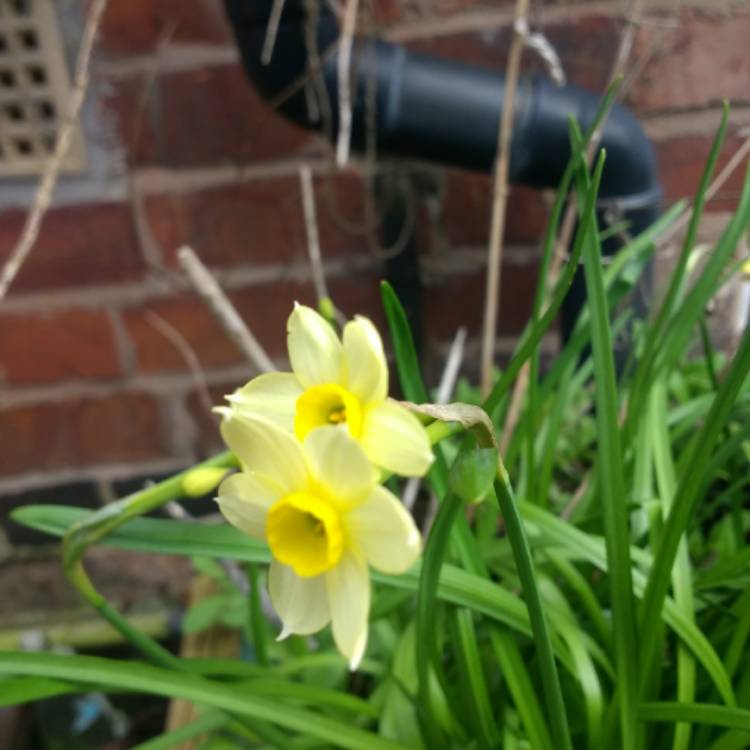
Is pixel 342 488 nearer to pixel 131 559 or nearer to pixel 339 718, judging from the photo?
pixel 339 718

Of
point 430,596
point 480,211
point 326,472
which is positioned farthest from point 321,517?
point 480,211

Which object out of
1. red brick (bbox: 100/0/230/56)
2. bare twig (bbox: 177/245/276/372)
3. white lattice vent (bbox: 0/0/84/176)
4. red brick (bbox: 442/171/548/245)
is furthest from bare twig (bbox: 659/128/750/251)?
white lattice vent (bbox: 0/0/84/176)

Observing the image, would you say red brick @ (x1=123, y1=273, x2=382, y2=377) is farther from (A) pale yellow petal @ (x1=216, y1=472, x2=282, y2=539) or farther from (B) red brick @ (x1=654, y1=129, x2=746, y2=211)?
(A) pale yellow petal @ (x1=216, y1=472, x2=282, y2=539)

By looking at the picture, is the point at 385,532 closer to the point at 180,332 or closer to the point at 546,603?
the point at 546,603

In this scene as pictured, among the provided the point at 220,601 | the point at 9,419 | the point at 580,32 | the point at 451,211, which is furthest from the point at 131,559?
the point at 580,32

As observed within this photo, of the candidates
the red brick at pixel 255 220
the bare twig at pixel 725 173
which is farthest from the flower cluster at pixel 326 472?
the red brick at pixel 255 220
